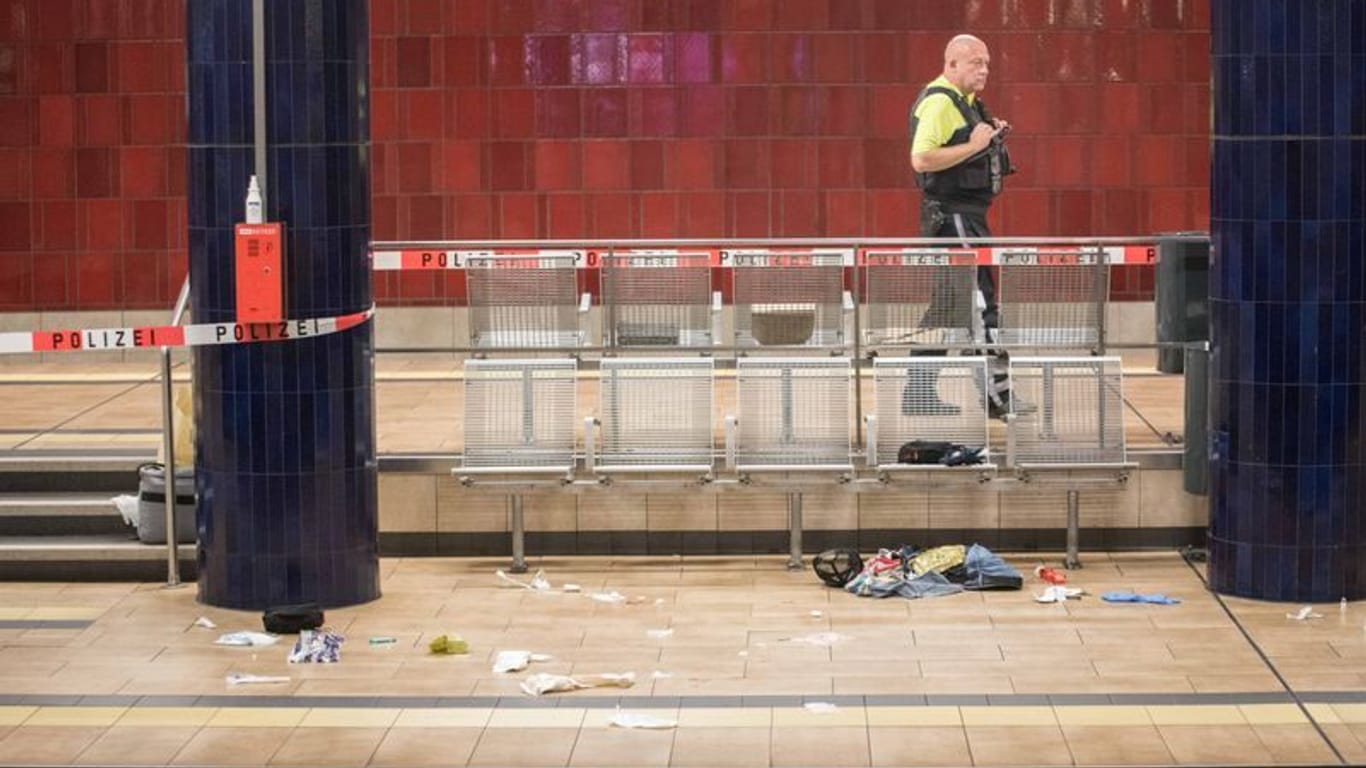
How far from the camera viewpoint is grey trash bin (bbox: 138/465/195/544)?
1291 cm

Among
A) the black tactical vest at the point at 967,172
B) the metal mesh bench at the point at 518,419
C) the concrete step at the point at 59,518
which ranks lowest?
the concrete step at the point at 59,518

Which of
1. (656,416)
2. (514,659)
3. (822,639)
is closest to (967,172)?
(656,416)

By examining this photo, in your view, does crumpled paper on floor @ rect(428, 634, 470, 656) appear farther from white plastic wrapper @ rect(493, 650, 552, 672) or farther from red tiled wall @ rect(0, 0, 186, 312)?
red tiled wall @ rect(0, 0, 186, 312)

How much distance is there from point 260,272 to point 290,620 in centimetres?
159

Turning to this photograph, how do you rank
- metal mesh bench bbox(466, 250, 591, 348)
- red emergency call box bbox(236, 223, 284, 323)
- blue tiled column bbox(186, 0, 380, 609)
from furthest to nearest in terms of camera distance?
metal mesh bench bbox(466, 250, 591, 348)
blue tiled column bbox(186, 0, 380, 609)
red emergency call box bbox(236, 223, 284, 323)

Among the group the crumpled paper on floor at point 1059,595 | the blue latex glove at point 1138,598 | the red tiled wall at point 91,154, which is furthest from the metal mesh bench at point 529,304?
the red tiled wall at point 91,154

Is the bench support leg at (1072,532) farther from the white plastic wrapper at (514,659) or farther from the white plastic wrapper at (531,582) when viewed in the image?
the white plastic wrapper at (514,659)

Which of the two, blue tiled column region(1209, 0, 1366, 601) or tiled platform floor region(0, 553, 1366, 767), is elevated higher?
blue tiled column region(1209, 0, 1366, 601)

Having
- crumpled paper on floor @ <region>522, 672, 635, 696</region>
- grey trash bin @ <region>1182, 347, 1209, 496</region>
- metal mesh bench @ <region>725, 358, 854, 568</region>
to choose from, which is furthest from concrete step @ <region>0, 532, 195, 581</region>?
grey trash bin @ <region>1182, 347, 1209, 496</region>

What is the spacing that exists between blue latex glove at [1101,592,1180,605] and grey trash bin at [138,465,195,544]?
14.7ft

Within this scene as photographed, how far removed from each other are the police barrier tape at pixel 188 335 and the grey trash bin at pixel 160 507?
838 mm

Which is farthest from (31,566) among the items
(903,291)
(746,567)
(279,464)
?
(903,291)

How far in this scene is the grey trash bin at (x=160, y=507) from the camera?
12.9 metres

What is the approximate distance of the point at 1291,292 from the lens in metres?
12.2
